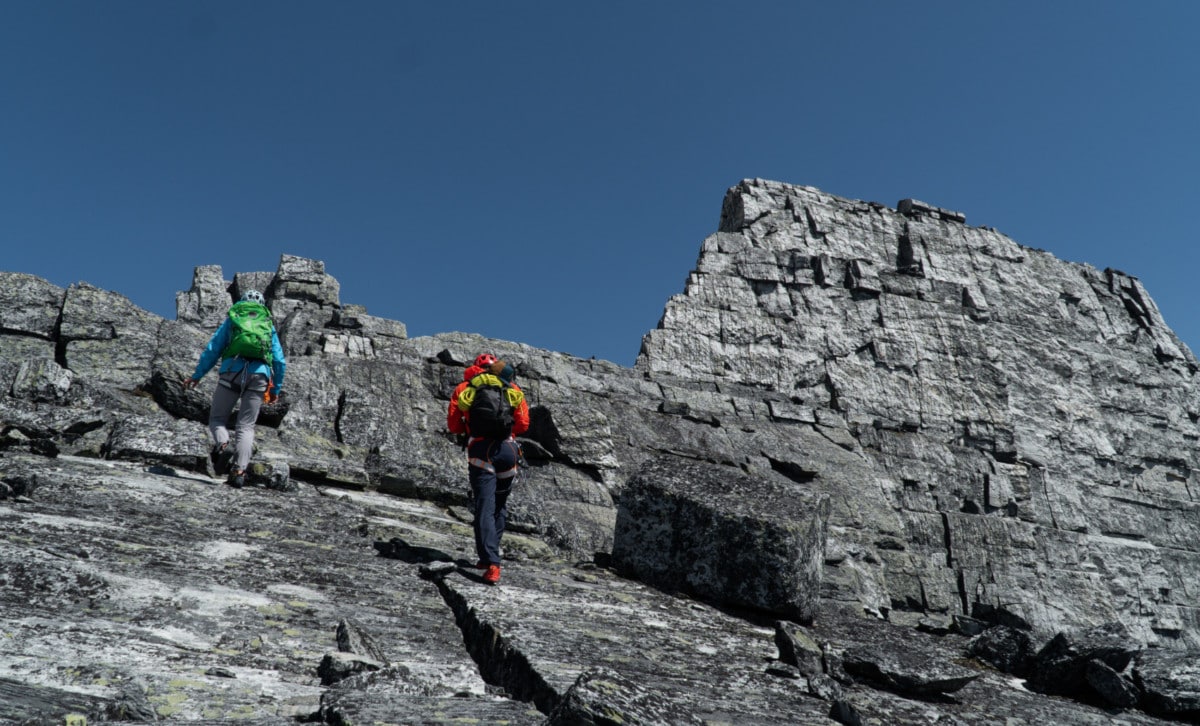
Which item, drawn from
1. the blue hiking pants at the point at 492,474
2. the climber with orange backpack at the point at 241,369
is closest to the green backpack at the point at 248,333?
the climber with orange backpack at the point at 241,369

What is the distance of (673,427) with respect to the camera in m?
20.4

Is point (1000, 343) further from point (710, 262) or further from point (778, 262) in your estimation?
point (710, 262)

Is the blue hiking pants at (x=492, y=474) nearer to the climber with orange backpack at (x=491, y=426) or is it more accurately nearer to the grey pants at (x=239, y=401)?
the climber with orange backpack at (x=491, y=426)

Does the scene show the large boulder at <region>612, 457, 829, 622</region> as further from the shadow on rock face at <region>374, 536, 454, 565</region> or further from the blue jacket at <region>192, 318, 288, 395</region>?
the blue jacket at <region>192, 318, 288, 395</region>

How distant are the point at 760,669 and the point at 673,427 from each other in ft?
48.5

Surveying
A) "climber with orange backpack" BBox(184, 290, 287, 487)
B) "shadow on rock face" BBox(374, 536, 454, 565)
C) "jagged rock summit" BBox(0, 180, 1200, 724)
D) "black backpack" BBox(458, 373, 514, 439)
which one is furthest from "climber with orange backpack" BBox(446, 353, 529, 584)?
"climber with orange backpack" BBox(184, 290, 287, 487)

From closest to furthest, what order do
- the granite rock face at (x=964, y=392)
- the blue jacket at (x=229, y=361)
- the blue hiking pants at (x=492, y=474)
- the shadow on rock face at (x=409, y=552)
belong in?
the shadow on rock face at (x=409, y=552) < the blue hiking pants at (x=492, y=474) < the blue jacket at (x=229, y=361) < the granite rock face at (x=964, y=392)

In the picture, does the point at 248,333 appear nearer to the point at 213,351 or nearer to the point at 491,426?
the point at 213,351

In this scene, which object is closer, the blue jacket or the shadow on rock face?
the shadow on rock face

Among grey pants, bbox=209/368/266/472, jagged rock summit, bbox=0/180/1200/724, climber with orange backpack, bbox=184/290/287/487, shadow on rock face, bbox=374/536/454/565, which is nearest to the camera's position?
jagged rock summit, bbox=0/180/1200/724

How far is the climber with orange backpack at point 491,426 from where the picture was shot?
8250 millimetres

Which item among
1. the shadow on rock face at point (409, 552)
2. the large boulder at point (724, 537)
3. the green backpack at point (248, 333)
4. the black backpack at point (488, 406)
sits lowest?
the shadow on rock face at point (409, 552)

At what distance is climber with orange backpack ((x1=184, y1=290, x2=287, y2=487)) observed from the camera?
10148mm

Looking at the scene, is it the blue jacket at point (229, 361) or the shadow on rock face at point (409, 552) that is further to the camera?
the blue jacket at point (229, 361)
